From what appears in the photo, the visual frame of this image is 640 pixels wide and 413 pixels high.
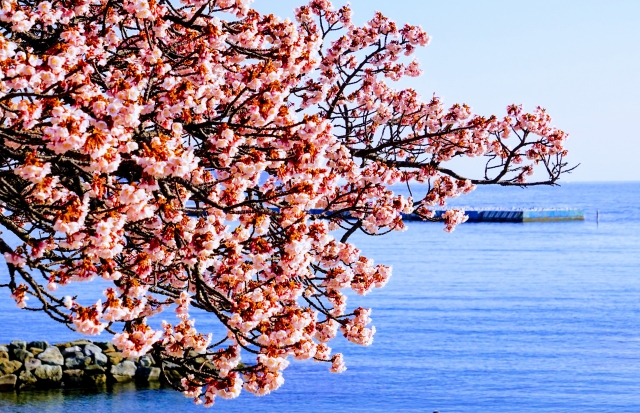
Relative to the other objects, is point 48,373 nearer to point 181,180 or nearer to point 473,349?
point 473,349

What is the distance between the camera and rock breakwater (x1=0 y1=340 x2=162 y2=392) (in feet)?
107

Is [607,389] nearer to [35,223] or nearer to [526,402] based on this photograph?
[526,402]

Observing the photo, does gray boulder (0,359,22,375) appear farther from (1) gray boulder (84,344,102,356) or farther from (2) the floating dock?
(2) the floating dock

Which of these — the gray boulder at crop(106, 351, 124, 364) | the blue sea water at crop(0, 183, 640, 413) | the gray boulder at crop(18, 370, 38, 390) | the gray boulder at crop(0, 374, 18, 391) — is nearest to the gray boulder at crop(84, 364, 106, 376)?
the gray boulder at crop(106, 351, 124, 364)

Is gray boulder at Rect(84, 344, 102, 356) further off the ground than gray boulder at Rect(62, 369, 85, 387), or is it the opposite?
gray boulder at Rect(84, 344, 102, 356)

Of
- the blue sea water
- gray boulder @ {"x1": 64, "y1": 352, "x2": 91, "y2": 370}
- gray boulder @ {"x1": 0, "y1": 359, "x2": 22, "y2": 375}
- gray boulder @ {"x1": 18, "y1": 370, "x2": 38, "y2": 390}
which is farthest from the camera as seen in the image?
gray boulder @ {"x1": 64, "y1": 352, "x2": 91, "y2": 370}

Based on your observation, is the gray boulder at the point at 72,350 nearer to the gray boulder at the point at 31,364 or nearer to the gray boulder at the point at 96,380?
the gray boulder at the point at 31,364

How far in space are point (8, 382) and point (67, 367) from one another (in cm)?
214

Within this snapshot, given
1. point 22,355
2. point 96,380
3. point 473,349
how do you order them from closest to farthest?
point 96,380
point 22,355
point 473,349

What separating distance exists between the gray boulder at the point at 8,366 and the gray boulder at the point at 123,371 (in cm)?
324

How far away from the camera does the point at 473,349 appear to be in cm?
4353

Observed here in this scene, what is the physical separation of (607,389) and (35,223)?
3049cm

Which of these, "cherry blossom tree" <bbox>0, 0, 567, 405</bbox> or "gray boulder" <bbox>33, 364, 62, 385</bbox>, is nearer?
"cherry blossom tree" <bbox>0, 0, 567, 405</bbox>

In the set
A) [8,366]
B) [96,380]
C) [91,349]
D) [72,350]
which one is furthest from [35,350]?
[96,380]
